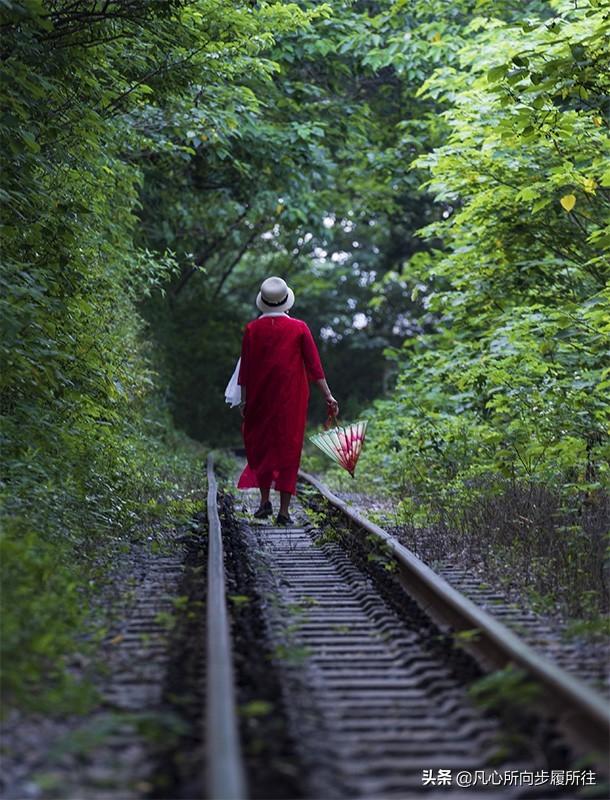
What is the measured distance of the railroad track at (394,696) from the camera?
346 centimetres

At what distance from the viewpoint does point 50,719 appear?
4051 mm

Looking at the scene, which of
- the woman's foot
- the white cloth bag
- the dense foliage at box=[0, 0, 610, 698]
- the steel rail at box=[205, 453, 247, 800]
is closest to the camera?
the steel rail at box=[205, 453, 247, 800]

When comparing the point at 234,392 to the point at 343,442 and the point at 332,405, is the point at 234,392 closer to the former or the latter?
the point at 332,405

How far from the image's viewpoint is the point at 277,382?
32.3 ft

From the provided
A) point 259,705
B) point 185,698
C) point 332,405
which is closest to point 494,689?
point 259,705

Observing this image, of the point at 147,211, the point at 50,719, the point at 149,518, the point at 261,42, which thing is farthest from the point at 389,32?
the point at 50,719

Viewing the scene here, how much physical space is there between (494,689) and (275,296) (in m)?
6.11

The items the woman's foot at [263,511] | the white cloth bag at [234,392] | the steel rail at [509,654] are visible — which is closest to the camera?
the steel rail at [509,654]

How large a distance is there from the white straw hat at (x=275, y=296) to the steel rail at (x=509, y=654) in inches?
130

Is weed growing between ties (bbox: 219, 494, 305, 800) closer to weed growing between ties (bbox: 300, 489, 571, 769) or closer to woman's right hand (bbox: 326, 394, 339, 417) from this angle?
weed growing between ties (bbox: 300, 489, 571, 769)

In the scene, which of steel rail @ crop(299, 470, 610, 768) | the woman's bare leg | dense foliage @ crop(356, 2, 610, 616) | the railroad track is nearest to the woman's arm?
the woman's bare leg

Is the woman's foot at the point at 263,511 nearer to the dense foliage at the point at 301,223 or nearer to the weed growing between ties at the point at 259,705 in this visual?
the dense foliage at the point at 301,223

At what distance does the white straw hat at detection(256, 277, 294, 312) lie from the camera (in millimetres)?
9891

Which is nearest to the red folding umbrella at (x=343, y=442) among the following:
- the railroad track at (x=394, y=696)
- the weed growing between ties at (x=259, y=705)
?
the railroad track at (x=394, y=696)
